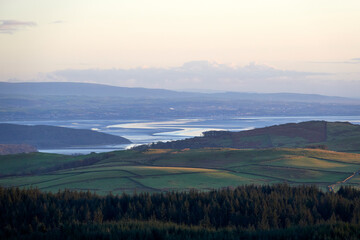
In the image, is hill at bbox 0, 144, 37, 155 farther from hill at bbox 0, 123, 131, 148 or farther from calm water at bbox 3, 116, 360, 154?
hill at bbox 0, 123, 131, 148

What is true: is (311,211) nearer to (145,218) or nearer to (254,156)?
(145,218)

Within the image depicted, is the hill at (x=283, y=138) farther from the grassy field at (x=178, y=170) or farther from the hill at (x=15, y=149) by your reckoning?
the hill at (x=15, y=149)

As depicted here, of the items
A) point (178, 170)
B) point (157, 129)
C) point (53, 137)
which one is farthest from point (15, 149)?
point (178, 170)

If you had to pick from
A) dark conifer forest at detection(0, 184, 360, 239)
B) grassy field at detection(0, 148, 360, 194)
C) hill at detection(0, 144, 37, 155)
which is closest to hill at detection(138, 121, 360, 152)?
grassy field at detection(0, 148, 360, 194)

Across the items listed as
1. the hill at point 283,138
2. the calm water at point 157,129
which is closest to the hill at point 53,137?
the calm water at point 157,129

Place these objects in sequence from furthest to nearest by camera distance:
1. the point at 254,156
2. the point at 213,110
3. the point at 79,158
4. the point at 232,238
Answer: the point at 213,110
the point at 79,158
the point at 254,156
the point at 232,238

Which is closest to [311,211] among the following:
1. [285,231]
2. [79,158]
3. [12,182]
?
[285,231]

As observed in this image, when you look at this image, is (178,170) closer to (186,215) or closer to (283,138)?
(186,215)
